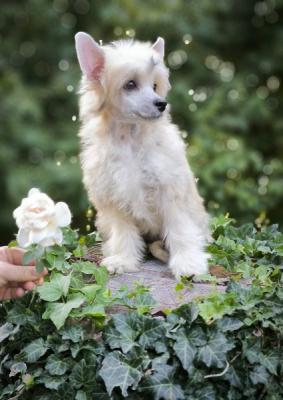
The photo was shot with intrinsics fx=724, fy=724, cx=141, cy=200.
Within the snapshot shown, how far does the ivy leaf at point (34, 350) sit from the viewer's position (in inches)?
94.4

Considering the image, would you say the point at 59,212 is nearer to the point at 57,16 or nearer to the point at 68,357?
the point at 68,357

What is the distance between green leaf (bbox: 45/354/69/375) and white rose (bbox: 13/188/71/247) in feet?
1.25

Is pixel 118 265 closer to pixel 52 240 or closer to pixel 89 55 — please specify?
pixel 52 240

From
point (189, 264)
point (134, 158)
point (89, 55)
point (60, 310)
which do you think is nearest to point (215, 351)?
point (60, 310)

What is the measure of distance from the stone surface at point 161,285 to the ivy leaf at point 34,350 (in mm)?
400

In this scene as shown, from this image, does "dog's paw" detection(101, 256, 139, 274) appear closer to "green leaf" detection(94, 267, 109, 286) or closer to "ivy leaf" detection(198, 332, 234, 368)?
"green leaf" detection(94, 267, 109, 286)

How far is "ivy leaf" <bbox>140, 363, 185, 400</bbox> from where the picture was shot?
2240mm

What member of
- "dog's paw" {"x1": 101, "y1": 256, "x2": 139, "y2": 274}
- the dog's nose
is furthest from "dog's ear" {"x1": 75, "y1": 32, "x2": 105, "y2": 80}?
"dog's paw" {"x1": 101, "y1": 256, "x2": 139, "y2": 274}

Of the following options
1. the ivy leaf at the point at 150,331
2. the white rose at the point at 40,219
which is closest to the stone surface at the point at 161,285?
the ivy leaf at the point at 150,331

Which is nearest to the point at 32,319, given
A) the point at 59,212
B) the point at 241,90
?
the point at 59,212

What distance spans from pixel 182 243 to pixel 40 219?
2.90 ft

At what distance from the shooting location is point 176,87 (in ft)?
21.1

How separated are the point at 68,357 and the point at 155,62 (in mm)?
1242

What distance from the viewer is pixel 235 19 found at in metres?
7.34
